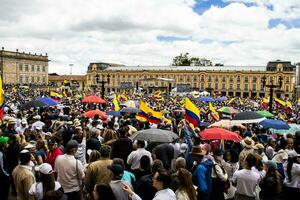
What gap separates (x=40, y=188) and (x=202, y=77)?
105960 millimetres

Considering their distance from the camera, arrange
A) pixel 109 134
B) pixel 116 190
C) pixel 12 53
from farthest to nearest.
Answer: pixel 12 53
pixel 109 134
pixel 116 190

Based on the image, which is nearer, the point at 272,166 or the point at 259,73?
the point at 272,166

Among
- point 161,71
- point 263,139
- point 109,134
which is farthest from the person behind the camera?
point 161,71

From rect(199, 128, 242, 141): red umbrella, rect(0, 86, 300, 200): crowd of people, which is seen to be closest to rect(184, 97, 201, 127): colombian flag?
rect(199, 128, 242, 141): red umbrella

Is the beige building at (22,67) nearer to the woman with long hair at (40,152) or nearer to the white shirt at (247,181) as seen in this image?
the woman with long hair at (40,152)

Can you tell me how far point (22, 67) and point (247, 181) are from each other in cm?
9443

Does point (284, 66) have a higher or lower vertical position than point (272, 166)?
higher

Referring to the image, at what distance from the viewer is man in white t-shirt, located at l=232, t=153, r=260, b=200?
5.76m

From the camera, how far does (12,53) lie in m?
89.1

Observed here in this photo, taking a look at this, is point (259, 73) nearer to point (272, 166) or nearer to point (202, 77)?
point (202, 77)

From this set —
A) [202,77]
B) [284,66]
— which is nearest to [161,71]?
[202,77]

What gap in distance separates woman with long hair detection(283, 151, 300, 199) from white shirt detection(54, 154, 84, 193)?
3546 millimetres

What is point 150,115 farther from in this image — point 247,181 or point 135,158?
point 247,181

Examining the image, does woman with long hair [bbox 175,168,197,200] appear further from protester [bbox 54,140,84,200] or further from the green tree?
the green tree
